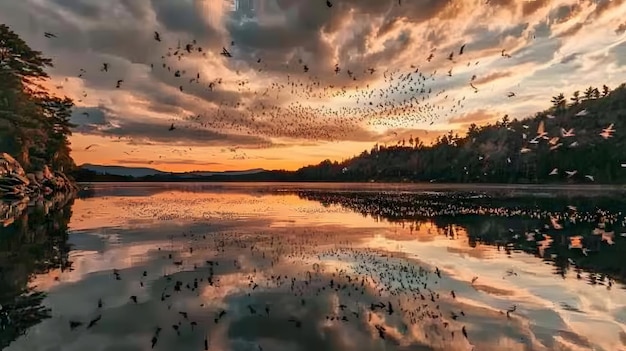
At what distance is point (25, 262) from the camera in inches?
839

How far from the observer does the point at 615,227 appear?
1442 inches

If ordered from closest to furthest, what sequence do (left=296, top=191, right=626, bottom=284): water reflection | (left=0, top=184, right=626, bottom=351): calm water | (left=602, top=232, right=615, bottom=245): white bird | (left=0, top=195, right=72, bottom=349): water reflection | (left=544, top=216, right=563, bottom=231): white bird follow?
(left=0, top=184, right=626, bottom=351): calm water < (left=0, top=195, right=72, bottom=349): water reflection < (left=296, top=191, right=626, bottom=284): water reflection < (left=602, top=232, right=615, bottom=245): white bird < (left=544, top=216, right=563, bottom=231): white bird

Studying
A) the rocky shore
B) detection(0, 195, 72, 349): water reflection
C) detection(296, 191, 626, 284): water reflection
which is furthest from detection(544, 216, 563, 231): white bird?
the rocky shore

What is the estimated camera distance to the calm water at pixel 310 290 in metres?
12.2

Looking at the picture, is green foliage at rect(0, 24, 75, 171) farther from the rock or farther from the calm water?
the calm water

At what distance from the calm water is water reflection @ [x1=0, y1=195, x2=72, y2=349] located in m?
0.06

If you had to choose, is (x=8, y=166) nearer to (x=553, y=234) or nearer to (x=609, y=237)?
(x=553, y=234)

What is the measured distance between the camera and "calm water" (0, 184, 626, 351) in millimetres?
12172

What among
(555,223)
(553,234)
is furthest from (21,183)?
(553,234)

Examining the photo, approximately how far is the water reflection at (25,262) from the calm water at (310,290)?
63mm

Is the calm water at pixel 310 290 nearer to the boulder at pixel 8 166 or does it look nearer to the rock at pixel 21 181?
the boulder at pixel 8 166

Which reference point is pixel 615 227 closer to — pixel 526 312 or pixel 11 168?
pixel 526 312

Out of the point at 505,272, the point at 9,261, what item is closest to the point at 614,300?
the point at 505,272

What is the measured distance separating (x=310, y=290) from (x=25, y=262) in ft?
40.9
